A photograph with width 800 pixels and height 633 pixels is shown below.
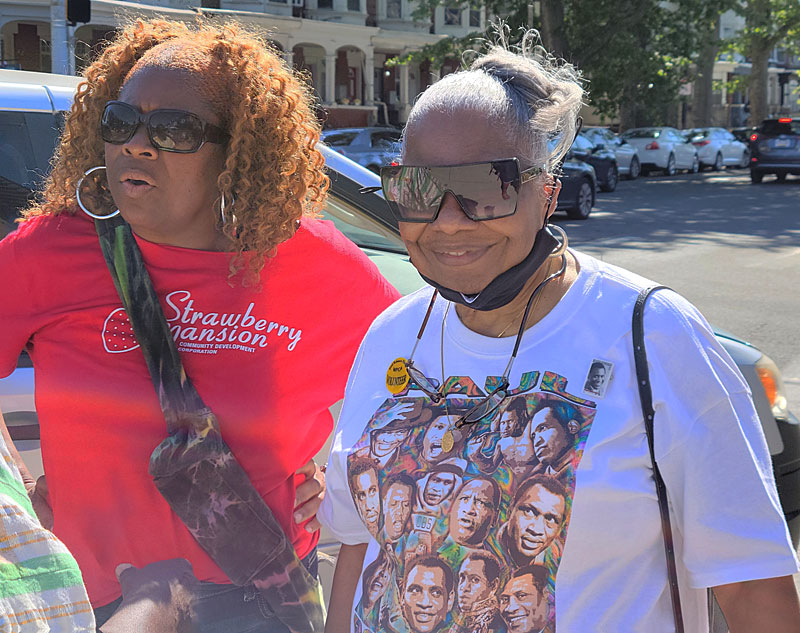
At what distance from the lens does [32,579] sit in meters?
1.05

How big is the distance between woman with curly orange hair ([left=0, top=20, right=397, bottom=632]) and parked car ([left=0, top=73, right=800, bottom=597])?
0.65m

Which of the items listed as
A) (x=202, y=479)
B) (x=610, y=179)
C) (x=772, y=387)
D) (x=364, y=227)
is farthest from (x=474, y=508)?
(x=610, y=179)

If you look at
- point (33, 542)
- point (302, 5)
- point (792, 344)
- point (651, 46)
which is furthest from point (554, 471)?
point (302, 5)

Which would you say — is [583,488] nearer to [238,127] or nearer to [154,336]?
[154,336]

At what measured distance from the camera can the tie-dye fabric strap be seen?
6.93ft

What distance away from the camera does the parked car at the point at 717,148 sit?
3388 cm

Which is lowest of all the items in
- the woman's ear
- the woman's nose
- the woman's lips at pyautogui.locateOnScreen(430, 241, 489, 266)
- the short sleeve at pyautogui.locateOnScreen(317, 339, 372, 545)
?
the short sleeve at pyautogui.locateOnScreen(317, 339, 372, 545)

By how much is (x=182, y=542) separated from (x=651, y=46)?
33467 mm

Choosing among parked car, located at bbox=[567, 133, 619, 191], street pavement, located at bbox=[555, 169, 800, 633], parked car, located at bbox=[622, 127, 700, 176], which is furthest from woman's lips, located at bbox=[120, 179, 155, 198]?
parked car, located at bbox=[622, 127, 700, 176]

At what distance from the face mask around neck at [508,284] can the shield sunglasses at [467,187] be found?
92 millimetres

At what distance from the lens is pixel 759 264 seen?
1273cm

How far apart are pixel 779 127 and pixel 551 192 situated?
27.5 m

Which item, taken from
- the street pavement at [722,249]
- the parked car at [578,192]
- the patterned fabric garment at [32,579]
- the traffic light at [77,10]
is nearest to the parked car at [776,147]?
the street pavement at [722,249]

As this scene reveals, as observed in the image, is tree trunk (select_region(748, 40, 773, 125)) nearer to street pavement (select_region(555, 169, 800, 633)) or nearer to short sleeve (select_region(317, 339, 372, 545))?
street pavement (select_region(555, 169, 800, 633))
